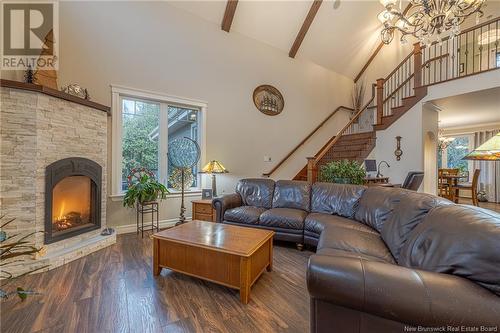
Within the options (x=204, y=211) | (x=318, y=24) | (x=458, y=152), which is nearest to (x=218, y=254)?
(x=204, y=211)

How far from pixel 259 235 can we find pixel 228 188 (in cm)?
248

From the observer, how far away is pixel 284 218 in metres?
2.99

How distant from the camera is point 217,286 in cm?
209

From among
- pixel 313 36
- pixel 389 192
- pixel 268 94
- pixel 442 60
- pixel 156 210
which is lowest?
pixel 156 210

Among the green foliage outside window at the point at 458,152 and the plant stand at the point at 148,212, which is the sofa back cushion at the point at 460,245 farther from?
the green foliage outside window at the point at 458,152

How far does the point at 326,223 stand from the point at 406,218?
3.06 ft

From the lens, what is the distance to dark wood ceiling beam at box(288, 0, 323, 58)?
4848mm

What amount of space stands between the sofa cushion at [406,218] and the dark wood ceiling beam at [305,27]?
4.56 metres

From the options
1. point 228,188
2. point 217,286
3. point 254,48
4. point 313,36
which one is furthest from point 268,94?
point 217,286

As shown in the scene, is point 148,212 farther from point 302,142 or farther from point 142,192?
point 302,142

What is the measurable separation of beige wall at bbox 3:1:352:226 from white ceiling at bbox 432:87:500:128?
275cm

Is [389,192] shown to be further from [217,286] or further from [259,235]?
[217,286]

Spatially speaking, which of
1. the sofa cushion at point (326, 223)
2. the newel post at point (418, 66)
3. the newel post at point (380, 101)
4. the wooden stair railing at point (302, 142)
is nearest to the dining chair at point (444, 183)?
the newel post at point (380, 101)
